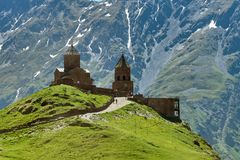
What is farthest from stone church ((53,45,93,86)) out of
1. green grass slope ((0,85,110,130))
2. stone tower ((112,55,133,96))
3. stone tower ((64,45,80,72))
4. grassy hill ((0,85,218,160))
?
green grass slope ((0,85,110,130))

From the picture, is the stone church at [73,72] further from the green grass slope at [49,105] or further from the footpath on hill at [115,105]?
the green grass slope at [49,105]

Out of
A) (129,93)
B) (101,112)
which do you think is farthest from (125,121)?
(129,93)

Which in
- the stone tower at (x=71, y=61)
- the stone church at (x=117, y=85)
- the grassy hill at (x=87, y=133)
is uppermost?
the stone tower at (x=71, y=61)

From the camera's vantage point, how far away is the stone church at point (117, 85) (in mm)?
176500

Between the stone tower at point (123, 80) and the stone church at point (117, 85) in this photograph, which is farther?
the stone tower at point (123, 80)

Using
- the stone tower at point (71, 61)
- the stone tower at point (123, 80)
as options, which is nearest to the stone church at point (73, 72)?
the stone tower at point (71, 61)

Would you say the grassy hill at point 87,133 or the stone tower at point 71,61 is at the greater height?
the stone tower at point 71,61

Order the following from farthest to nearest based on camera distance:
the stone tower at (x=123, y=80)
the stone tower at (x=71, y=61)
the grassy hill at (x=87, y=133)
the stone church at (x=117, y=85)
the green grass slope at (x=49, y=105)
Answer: the stone tower at (x=123, y=80)
the stone tower at (x=71, y=61)
the stone church at (x=117, y=85)
the green grass slope at (x=49, y=105)
the grassy hill at (x=87, y=133)

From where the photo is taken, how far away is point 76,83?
7101 inches

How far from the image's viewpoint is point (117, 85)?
19838cm

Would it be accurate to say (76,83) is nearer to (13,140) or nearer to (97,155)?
(13,140)

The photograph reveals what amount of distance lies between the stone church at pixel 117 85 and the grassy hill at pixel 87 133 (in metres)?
6.62

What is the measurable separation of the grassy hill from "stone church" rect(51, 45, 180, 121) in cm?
662

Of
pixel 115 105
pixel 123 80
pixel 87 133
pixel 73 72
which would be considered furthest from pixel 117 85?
pixel 87 133
